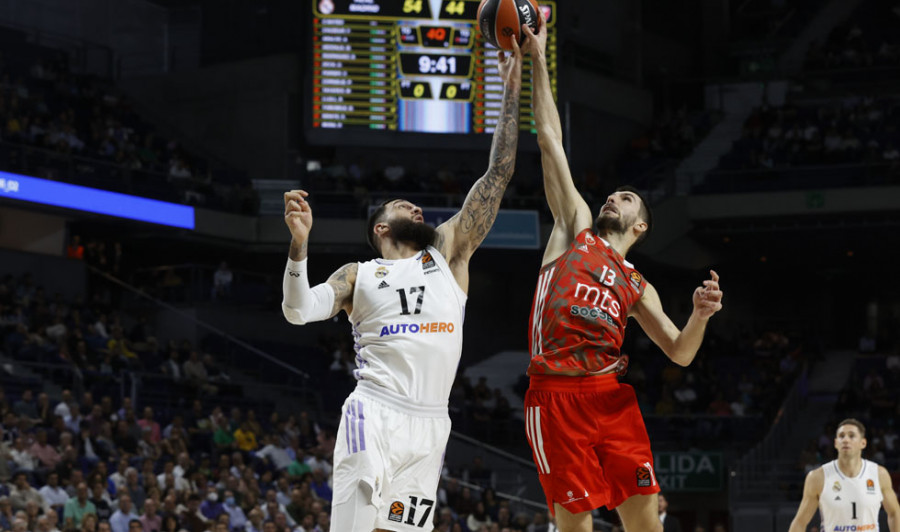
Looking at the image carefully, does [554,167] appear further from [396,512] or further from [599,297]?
[396,512]

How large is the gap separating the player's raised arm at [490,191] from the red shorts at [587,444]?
2.71 feet

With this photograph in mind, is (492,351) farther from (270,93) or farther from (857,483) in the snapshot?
(857,483)

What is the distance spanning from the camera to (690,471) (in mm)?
21797

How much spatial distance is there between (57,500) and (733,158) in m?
17.6

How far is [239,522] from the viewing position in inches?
599

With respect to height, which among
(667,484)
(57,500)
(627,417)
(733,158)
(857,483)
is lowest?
(667,484)

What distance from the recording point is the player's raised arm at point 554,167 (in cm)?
671

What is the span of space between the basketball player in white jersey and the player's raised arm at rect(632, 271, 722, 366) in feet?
11.6

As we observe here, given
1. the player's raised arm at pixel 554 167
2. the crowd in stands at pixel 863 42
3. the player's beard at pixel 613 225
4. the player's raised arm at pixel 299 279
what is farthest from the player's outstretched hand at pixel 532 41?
the crowd in stands at pixel 863 42

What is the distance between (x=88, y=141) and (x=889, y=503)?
1709cm

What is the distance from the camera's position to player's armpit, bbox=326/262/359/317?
6129mm

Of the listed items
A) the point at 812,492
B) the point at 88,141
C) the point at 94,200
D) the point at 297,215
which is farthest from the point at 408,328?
the point at 88,141

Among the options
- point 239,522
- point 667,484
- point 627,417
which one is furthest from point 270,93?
point 627,417

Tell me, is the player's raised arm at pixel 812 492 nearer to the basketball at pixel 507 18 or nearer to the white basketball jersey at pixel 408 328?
the white basketball jersey at pixel 408 328
